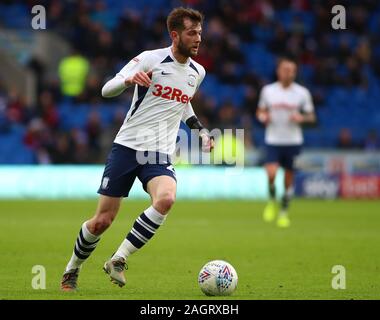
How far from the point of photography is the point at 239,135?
24516mm

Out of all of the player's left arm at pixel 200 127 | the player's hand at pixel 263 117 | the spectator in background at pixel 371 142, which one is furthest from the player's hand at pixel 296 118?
the spectator in background at pixel 371 142

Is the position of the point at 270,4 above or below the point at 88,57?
above

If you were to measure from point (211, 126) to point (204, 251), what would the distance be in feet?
45.3

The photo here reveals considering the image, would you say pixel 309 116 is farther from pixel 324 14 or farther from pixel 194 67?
pixel 324 14

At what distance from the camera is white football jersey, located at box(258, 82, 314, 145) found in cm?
1711

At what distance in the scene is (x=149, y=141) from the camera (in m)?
8.51

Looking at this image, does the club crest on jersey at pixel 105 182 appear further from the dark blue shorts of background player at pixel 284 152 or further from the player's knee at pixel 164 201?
the dark blue shorts of background player at pixel 284 152

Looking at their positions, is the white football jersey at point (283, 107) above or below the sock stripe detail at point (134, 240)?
above

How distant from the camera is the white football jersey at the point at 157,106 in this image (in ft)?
27.9

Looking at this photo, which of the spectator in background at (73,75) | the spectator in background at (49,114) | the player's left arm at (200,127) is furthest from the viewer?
the spectator in background at (73,75)

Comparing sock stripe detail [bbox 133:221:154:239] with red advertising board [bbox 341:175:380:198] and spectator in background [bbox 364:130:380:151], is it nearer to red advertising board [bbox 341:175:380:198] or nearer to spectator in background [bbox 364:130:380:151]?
red advertising board [bbox 341:175:380:198]

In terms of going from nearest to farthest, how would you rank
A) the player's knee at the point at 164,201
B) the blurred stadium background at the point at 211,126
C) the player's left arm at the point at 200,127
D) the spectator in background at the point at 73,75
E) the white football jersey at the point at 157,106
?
the player's knee at the point at 164,201 < the white football jersey at the point at 157,106 < the player's left arm at the point at 200,127 < the blurred stadium background at the point at 211,126 < the spectator in background at the point at 73,75

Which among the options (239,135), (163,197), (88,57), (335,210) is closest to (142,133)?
(163,197)

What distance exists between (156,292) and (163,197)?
83 cm
